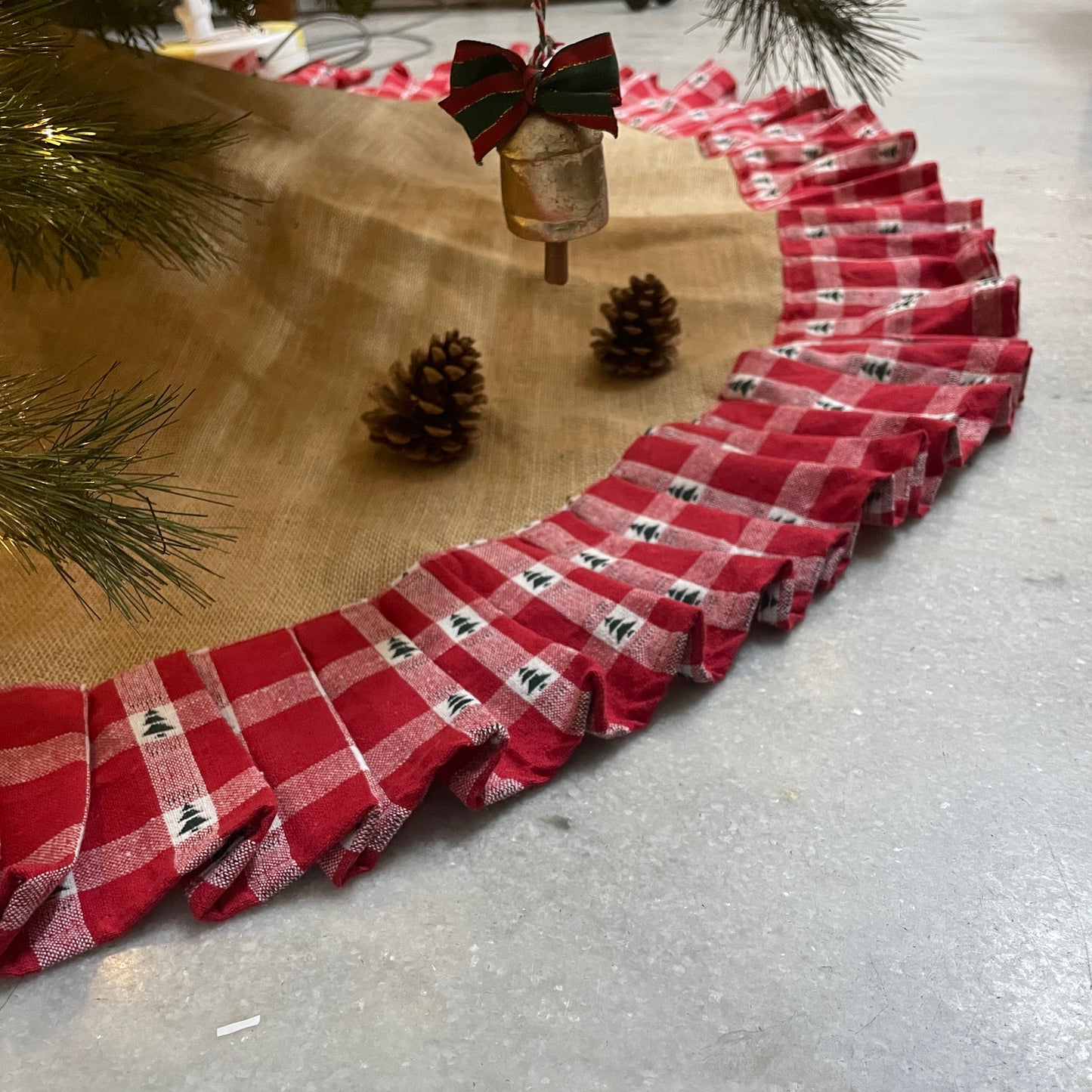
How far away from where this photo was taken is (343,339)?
772 mm

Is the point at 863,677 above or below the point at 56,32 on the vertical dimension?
below

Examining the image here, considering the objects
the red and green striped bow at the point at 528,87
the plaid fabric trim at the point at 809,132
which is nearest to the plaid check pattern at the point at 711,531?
the red and green striped bow at the point at 528,87

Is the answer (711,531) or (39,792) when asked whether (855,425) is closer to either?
(711,531)

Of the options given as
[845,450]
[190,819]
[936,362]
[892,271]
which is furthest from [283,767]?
[892,271]

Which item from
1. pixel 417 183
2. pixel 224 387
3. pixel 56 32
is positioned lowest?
pixel 224 387

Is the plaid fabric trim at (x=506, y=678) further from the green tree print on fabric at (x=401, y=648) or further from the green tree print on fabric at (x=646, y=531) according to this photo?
the green tree print on fabric at (x=646, y=531)

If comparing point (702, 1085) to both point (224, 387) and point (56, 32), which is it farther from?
point (56, 32)

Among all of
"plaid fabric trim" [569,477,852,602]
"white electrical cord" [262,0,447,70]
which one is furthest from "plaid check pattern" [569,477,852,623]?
"white electrical cord" [262,0,447,70]

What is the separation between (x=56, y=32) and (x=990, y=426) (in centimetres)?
66

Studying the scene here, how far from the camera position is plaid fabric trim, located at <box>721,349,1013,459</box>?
66 centimetres

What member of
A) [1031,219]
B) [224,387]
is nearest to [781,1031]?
[224,387]

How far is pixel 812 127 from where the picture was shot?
3.46 ft

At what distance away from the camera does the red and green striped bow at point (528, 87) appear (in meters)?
0.52

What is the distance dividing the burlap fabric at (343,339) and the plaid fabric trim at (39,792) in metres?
0.03
